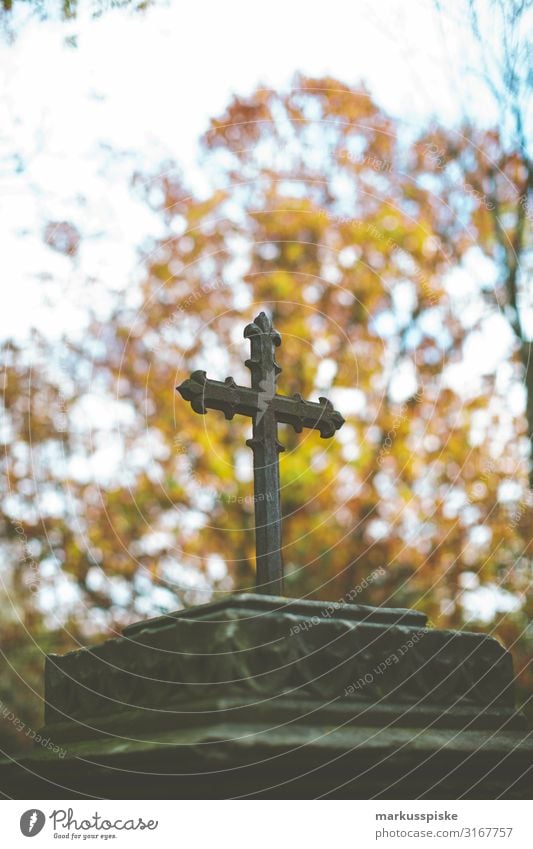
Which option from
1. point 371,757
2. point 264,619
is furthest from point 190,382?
point 371,757

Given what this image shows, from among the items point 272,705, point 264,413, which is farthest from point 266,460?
point 272,705

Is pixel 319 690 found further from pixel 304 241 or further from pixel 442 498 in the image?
pixel 304 241

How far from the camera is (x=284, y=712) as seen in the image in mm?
3088

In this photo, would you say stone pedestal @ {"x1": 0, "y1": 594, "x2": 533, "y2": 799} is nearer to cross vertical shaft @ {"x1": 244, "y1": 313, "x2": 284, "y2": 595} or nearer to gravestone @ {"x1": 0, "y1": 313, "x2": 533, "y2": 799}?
gravestone @ {"x1": 0, "y1": 313, "x2": 533, "y2": 799}

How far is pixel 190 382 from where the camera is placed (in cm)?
374

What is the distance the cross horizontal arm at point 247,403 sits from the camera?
375cm

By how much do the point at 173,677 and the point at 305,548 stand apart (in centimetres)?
622

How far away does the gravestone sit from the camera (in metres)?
3.06

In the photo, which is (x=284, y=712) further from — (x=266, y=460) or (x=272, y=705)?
(x=266, y=460)
